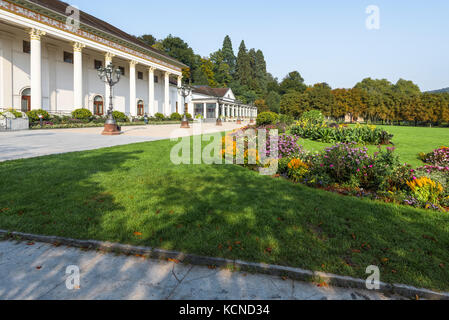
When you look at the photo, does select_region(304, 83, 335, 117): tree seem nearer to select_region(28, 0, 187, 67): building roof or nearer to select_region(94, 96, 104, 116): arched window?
select_region(28, 0, 187, 67): building roof

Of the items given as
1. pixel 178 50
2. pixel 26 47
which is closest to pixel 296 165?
pixel 26 47

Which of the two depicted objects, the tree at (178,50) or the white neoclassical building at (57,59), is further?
the tree at (178,50)

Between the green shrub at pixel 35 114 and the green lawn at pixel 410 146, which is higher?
the green shrub at pixel 35 114

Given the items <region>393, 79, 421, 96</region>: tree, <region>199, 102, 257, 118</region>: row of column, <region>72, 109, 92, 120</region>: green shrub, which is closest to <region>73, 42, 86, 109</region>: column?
<region>72, 109, 92, 120</region>: green shrub

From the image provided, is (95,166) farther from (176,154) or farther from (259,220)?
(259,220)

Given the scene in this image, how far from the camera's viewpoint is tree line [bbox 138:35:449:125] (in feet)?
187

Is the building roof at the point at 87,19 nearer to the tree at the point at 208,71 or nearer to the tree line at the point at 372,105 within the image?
the tree line at the point at 372,105

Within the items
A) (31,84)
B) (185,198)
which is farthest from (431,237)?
(31,84)

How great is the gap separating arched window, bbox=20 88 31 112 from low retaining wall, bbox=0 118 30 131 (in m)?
7.40

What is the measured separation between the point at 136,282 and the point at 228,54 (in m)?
119

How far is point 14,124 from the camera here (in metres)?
20.6

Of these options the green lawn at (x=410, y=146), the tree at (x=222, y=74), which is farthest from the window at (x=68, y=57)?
the tree at (x=222, y=74)

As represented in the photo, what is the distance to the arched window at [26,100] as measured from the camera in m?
27.3
